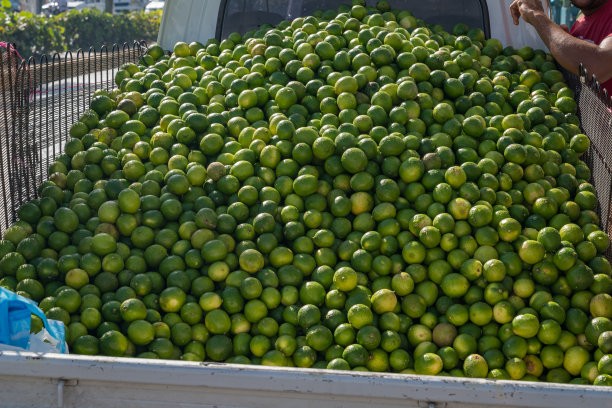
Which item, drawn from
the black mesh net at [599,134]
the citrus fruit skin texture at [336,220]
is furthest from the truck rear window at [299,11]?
the black mesh net at [599,134]

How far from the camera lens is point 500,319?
3.04 meters

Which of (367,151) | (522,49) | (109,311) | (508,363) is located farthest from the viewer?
(522,49)

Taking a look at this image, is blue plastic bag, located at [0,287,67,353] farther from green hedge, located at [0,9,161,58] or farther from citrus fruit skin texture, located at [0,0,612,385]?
green hedge, located at [0,9,161,58]

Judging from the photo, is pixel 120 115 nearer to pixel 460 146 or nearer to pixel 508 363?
pixel 460 146

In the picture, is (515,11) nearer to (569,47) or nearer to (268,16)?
(569,47)

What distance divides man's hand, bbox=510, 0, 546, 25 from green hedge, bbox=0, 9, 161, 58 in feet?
35.3

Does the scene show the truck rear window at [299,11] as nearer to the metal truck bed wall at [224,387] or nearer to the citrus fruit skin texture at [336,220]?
the citrus fruit skin texture at [336,220]

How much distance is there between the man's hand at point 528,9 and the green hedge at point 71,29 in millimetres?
→ 10755

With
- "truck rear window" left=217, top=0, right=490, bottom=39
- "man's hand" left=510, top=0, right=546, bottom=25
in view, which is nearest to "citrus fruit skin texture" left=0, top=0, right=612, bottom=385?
"man's hand" left=510, top=0, right=546, bottom=25

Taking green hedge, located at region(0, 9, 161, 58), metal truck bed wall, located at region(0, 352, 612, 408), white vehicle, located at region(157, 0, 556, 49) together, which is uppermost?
white vehicle, located at region(157, 0, 556, 49)

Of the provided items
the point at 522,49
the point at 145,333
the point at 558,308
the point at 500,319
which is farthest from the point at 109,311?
the point at 522,49

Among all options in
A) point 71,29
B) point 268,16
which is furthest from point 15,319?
point 71,29

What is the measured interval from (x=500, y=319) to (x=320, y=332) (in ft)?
2.97

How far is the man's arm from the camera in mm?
4398
